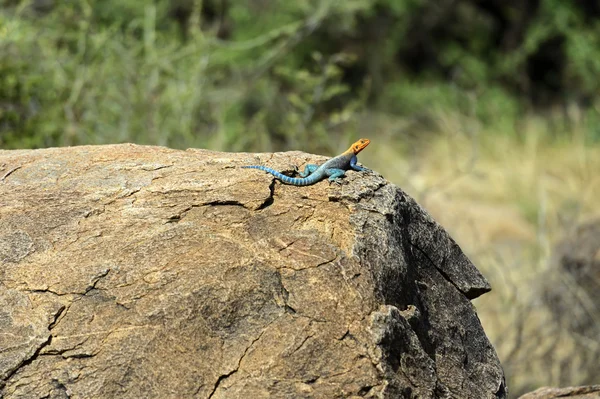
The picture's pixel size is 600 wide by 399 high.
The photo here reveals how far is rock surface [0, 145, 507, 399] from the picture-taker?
271 centimetres

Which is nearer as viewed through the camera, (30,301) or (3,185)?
(30,301)

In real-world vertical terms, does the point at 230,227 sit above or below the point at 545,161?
below

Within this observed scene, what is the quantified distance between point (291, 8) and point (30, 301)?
38.4 feet

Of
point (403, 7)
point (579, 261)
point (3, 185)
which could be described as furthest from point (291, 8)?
point (3, 185)

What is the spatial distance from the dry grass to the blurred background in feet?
0.11

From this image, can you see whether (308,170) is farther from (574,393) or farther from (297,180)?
(574,393)

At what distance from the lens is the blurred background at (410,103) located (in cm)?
673

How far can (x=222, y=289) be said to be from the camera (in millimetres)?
2834

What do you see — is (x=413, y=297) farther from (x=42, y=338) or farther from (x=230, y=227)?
(x=42, y=338)

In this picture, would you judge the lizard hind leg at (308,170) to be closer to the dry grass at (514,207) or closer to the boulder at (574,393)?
the boulder at (574,393)

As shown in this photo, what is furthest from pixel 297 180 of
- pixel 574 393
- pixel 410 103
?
pixel 410 103

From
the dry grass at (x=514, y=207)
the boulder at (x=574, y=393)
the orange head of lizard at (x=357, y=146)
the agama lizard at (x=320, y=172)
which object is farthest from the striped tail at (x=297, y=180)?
the dry grass at (x=514, y=207)

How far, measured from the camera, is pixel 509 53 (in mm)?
16141

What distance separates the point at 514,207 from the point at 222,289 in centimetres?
956
